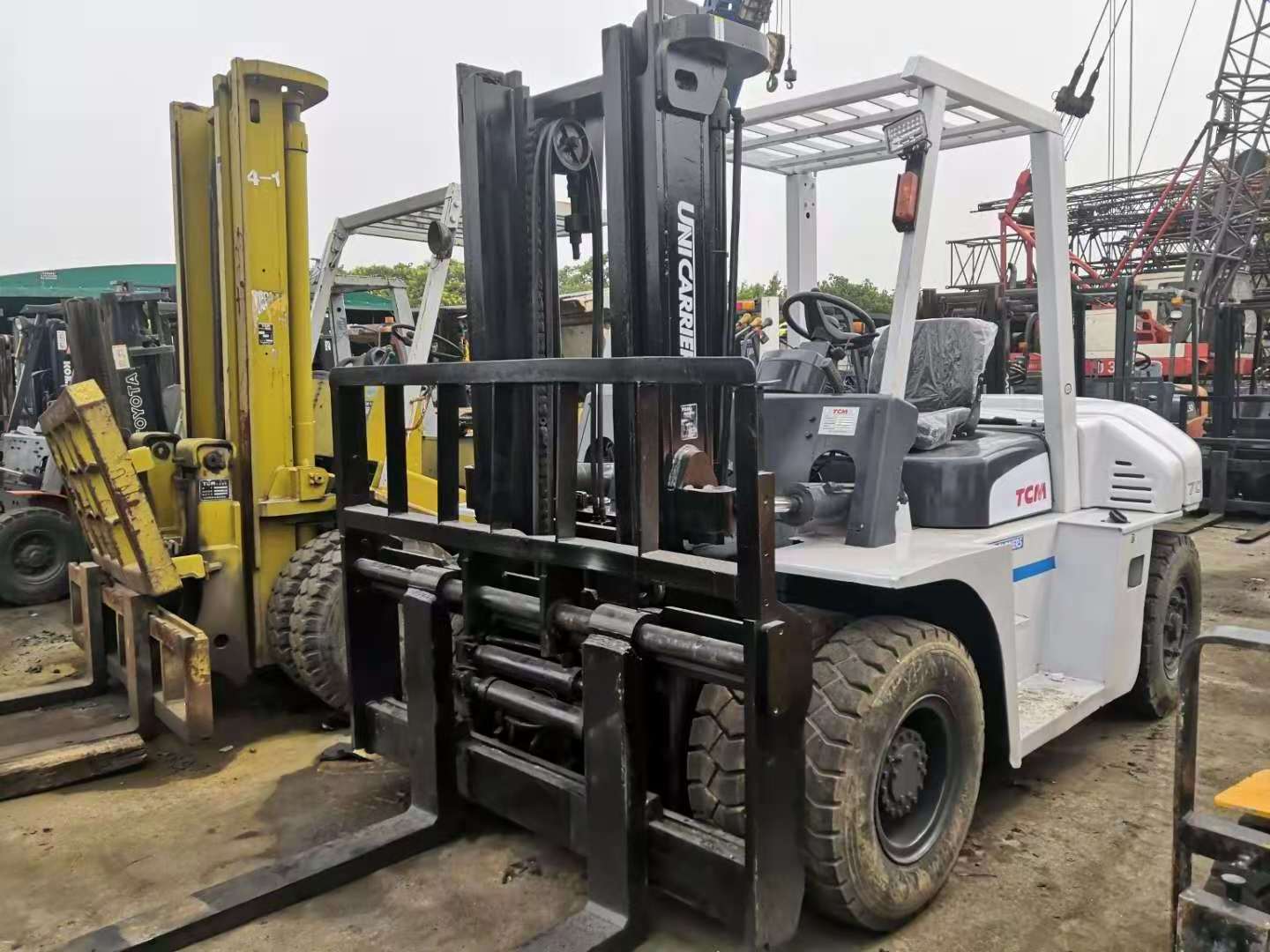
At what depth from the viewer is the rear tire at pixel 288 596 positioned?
486cm

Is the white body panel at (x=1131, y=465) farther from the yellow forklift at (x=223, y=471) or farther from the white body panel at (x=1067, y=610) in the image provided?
the yellow forklift at (x=223, y=471)

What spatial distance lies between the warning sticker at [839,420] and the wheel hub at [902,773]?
0.97m

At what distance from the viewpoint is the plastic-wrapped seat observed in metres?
4.17

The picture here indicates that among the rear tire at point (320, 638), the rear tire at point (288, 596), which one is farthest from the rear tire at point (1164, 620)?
the rear tire at point (288, 596)

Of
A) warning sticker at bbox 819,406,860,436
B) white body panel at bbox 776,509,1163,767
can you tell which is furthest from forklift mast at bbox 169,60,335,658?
white body panel at bbox 776,509,1163,767

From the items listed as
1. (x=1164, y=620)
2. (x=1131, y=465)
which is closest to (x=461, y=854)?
(x=1131, y=465)

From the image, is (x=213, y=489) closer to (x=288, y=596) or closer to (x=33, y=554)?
(x=288, y=596)


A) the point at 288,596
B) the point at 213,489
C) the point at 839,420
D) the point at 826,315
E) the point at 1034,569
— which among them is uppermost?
the point at 826,315

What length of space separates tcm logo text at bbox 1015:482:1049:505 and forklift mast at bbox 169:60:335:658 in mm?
3275

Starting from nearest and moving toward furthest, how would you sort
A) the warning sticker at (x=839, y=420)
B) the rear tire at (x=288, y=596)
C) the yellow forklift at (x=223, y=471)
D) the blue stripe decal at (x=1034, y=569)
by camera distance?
the warning sticker at (x=839, y=420) → the blue stripe decal at (x=1034, y=569) → the yellow forklift at (x=223, y=471) → the rear tire at (x=288, y=596)

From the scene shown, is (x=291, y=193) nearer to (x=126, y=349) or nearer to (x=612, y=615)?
(x=126, y=349)

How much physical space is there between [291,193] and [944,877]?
420cm

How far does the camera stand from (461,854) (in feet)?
11.4

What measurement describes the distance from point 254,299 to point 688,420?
2.71 meters
